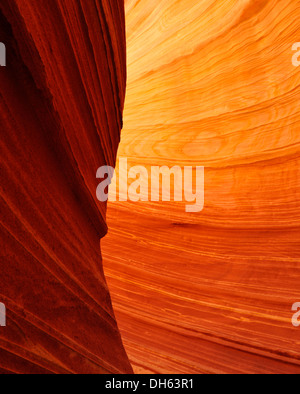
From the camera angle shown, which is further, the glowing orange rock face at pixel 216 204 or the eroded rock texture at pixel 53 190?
the glowing orange rock face at pixel 216 204

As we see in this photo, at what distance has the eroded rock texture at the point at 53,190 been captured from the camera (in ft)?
1.60

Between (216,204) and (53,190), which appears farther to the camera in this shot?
(216,204)

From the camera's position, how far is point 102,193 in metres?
0.93

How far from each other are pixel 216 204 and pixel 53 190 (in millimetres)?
772

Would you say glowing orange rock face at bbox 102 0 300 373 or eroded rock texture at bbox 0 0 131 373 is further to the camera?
glowing orange rock face at bbox 102 0 300 373

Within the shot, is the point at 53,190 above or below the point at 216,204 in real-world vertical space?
below

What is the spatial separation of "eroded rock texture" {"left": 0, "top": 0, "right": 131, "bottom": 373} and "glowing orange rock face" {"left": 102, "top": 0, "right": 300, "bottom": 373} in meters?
0.47

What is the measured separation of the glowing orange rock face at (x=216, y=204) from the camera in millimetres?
1134

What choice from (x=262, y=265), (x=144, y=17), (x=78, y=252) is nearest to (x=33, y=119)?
(x=78, y=252)

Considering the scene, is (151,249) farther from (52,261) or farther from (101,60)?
(52,261)

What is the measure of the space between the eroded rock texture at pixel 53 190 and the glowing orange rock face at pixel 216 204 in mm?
467

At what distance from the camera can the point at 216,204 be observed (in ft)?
4.31

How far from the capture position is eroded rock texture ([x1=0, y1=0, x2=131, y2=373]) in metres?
0.49

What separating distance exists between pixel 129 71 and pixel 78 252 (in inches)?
42.7
